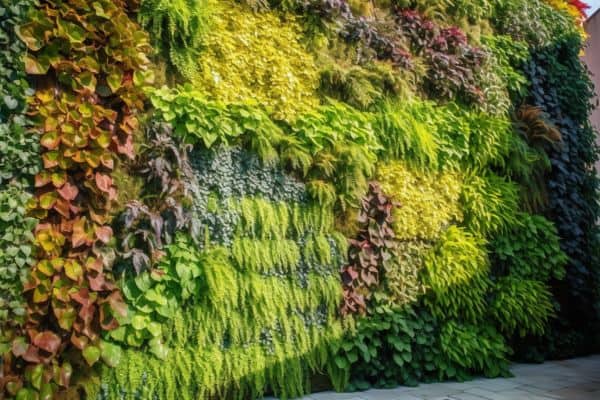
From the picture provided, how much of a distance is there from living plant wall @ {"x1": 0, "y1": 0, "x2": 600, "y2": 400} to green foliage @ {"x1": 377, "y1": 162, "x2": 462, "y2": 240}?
0.02 m

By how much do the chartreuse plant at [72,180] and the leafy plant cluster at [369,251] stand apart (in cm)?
173

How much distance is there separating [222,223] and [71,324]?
112 centimetres

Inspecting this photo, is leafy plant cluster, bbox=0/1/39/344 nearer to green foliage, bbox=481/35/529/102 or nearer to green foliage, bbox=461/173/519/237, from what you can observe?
green foliage, bbox=461/173/519/237

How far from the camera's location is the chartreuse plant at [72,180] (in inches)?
101

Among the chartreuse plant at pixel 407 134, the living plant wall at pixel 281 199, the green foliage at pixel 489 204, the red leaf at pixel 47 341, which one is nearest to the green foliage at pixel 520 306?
the living plant wall at pixel 281 199

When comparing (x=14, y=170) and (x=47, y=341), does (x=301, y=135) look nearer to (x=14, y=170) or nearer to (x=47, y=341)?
(x=14, y=170)

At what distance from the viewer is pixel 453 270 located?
3986mm

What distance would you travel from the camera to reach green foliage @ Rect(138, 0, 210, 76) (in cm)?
311

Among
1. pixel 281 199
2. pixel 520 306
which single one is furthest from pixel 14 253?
pixel 520 306

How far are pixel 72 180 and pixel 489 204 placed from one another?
11.7 ft

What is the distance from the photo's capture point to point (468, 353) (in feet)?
12.6

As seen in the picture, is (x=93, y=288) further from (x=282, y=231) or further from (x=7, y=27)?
(x=7, y=27)

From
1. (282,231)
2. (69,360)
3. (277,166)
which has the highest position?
(277,166)

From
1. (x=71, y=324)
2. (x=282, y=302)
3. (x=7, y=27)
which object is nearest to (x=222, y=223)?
(x=282, y=302)
